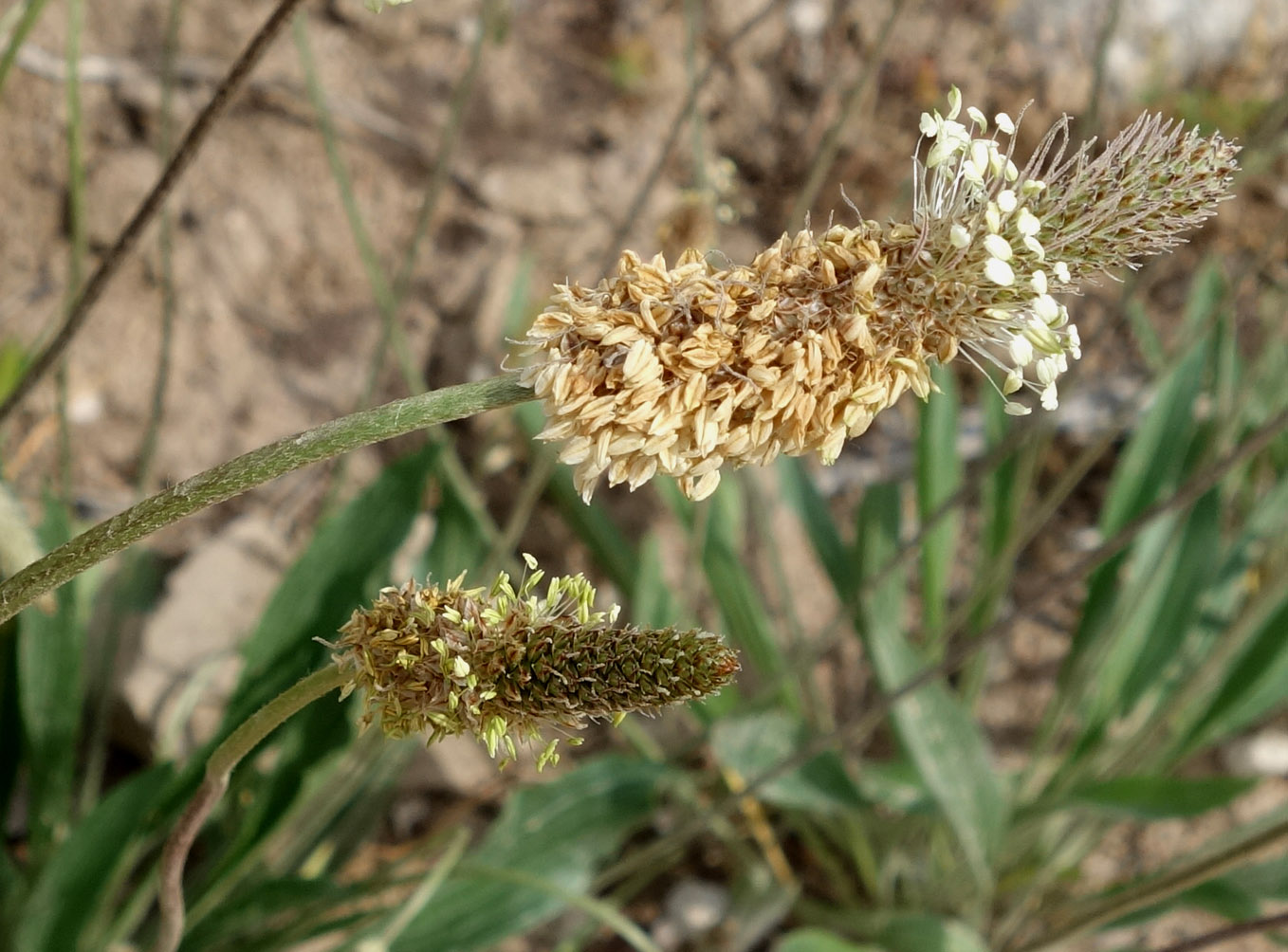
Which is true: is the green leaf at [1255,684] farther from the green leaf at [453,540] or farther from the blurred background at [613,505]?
the green leaf at [453,540]

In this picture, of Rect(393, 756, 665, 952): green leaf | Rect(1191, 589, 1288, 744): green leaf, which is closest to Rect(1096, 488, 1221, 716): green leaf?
Rect(1191, 589, 1288, 744): green leaf

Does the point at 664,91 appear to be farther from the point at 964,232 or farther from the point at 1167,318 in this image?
the point at 964,232

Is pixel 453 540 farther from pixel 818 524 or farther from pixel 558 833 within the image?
pixel 818 524

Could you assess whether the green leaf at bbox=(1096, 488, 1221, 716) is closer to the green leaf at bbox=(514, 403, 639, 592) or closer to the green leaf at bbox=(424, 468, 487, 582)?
the green leaf at bbox=(514, 403, 639, 592)

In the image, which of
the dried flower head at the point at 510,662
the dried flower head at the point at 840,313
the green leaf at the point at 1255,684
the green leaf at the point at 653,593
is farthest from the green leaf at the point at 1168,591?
the dried flower head at the point at 510,662

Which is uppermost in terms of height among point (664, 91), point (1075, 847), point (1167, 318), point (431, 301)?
point (664, 91)

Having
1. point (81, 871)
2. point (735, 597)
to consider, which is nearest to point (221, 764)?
point (81, 871)

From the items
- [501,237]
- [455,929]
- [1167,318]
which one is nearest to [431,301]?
[501,237]

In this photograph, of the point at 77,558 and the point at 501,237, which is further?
the point at 501,237
